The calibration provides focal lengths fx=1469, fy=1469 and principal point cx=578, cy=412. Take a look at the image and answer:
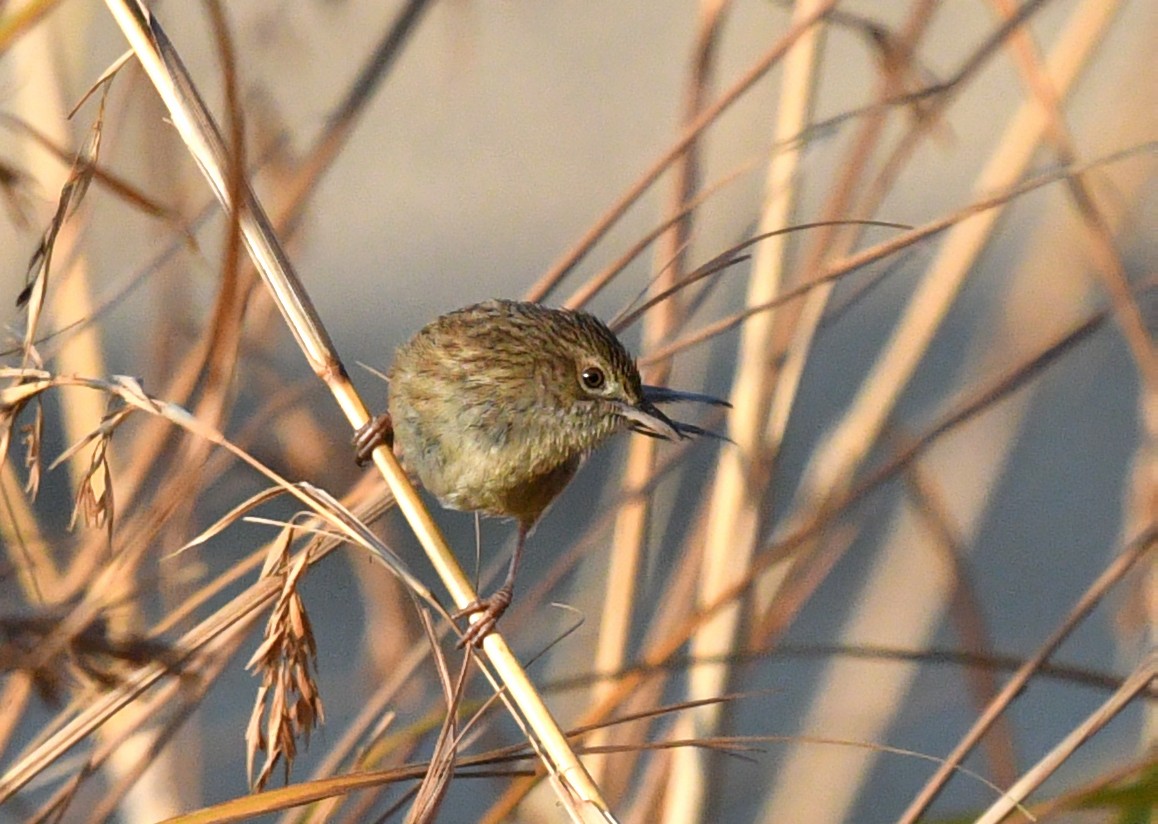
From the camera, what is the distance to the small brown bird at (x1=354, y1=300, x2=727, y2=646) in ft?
7.16

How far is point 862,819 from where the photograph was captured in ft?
19.5

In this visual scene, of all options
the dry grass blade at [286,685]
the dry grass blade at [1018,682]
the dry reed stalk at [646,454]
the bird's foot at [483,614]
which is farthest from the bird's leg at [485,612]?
the dry grass blade at [1018,682]

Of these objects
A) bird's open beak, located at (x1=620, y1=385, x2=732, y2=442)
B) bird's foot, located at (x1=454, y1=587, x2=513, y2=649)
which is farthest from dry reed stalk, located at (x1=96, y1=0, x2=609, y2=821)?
bird's open beak, located at (x1=620, y1=385, x2=732, y2=442)

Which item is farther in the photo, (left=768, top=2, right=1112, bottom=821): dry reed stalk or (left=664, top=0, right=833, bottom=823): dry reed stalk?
(left=768, top=2, right=1112, bottom=821): dry reed stalk

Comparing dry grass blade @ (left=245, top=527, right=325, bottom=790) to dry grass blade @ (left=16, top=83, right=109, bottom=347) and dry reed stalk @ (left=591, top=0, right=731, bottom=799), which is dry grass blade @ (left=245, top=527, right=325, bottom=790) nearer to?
dry grass blade @ (left=16, top=83, right=109, bottom=347)

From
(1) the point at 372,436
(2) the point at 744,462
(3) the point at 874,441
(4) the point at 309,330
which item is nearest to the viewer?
(4) the point at 309,330

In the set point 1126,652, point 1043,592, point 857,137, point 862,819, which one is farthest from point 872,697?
point 1043,592

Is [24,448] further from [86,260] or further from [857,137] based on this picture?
[857,137]

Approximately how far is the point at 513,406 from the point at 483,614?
528 millimetres

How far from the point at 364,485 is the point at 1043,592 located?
587 cm

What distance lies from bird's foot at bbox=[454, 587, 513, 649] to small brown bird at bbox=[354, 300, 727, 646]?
24 centimetres

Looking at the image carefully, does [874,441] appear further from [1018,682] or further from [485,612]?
[485,612]

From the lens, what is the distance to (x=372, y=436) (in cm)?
192

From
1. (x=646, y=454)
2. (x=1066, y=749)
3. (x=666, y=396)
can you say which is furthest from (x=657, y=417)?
(x=1066, y=749)
